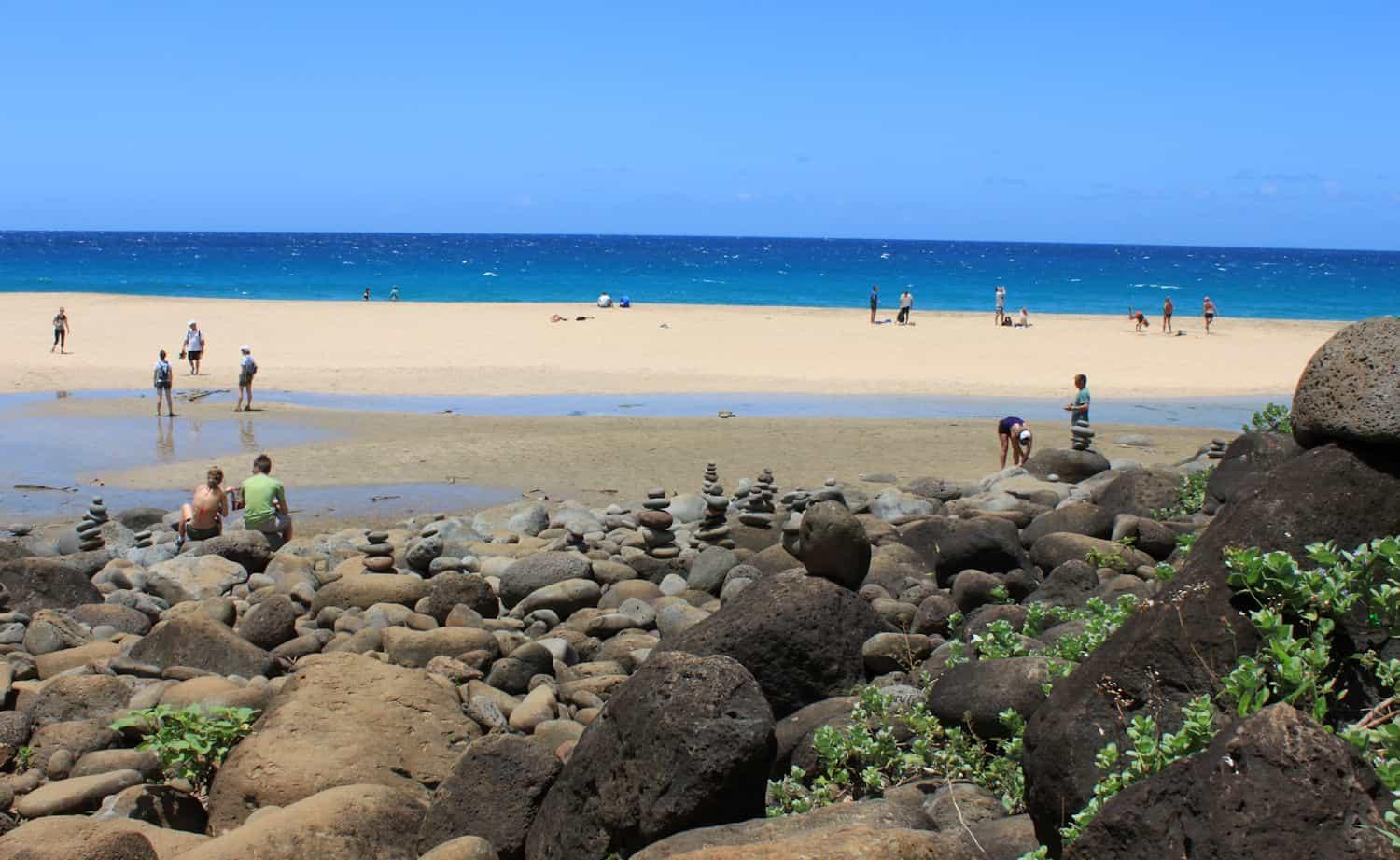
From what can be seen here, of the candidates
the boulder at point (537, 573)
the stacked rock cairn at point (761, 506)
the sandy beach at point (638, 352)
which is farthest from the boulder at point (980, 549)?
the sandy beach at point (638, 352)

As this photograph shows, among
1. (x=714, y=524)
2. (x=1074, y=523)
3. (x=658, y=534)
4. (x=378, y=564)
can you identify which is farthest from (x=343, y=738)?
(x=714, y=524)

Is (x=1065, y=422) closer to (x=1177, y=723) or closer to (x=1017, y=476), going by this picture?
(x=1017, y=476)

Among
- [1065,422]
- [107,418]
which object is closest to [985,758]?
[1065,422]

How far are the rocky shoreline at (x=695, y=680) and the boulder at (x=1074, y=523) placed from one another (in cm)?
2

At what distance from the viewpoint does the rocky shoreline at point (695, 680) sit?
15.9 ft

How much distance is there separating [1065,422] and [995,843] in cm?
2181

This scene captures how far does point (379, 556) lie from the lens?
12633mm

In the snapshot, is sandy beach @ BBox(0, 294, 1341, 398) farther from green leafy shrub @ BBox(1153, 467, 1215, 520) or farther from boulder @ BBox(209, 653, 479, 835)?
boulder @ BBox(209, 653, 479, 835)

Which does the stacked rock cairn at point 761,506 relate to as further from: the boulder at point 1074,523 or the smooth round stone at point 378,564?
the smooth round stone at point 378,564

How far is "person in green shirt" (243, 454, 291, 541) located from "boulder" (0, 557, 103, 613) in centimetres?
274

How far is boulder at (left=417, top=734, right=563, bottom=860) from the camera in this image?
6254 millimetres

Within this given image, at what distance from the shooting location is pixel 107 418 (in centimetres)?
2586

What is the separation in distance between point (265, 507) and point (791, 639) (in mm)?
8288

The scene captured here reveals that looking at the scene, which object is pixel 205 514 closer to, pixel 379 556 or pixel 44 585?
pixel 379 556
